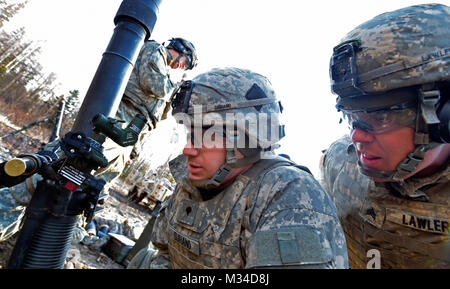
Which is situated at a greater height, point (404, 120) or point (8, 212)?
point (404, 120)

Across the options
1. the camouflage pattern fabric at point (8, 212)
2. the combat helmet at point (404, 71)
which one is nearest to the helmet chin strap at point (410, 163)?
the combat helmet at point (404, 71)

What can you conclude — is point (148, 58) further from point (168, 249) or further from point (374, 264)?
point (374, 264)

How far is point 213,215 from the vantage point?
1883 mm

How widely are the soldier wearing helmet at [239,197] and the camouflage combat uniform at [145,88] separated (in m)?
2.47

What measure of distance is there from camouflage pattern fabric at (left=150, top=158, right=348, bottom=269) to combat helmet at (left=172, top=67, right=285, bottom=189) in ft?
0.58

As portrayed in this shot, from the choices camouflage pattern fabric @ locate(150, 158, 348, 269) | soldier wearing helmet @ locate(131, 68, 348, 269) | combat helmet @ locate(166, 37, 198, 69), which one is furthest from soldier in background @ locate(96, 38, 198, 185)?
camouflage pattern fabric @ locate(150, 158, 348, 269)

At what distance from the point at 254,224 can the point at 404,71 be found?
155cm

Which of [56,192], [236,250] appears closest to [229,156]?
[236,250]

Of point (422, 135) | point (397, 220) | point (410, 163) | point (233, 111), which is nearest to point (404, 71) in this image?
point (422, 135)

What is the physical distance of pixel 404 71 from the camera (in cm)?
183

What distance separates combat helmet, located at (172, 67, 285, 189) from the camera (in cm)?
204

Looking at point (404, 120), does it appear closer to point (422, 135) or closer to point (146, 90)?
point (422, 135)

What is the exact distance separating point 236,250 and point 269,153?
0.96 metres

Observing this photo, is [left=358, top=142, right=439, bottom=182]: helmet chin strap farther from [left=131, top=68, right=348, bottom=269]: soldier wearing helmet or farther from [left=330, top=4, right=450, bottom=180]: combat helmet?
[left=131, top=68, right=348, bottom=269]: soldier wearing helmet
